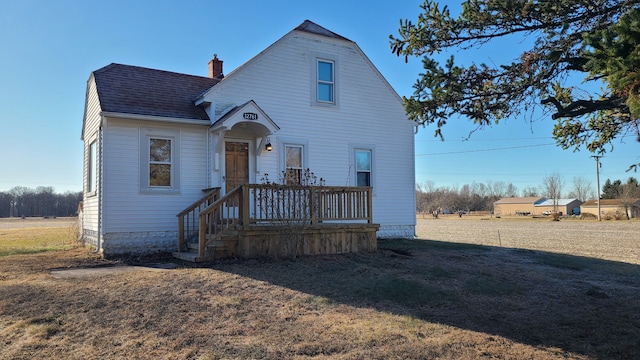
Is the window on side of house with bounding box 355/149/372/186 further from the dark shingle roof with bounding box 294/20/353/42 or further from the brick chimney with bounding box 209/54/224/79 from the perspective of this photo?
the brick chimney with bounding box 209/54/224/79

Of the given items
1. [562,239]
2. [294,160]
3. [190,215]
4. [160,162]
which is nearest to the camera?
[160,162]

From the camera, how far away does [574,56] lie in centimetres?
500

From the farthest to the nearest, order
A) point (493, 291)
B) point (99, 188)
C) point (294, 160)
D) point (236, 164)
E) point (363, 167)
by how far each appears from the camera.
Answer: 1. point (363, 167)
2. point (294, 160)
3. point (236, 164)
4. point (99, 188)
5. point (493, 291)

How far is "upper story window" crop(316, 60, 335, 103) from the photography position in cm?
1510

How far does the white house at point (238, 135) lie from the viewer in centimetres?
1211

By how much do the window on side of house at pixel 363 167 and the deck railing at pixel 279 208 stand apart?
2.88 meters

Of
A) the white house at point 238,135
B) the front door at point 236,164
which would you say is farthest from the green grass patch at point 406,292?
the front door at point 236,164

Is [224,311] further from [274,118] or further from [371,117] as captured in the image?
[371,117]

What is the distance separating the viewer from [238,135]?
1359 cm

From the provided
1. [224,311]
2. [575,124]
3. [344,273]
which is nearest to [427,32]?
[575,124]

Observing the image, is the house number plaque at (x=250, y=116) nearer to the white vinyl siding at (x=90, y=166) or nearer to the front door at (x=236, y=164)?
the front door at (x=236, y=164)

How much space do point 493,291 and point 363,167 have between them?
806 centimetres

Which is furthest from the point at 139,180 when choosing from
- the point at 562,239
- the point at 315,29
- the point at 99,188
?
the point at 562,239

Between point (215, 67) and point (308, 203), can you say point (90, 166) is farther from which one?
point (308, 203)
